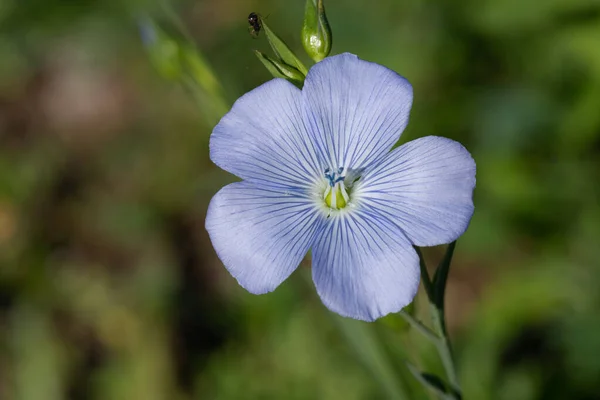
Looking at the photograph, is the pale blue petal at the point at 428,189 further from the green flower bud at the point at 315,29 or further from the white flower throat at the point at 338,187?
the green flower bud at the point at 315,29

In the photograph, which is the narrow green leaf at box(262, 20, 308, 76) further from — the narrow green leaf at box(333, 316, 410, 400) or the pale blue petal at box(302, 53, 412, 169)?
the narrow green leaf at box(333, 316, 410, 400)

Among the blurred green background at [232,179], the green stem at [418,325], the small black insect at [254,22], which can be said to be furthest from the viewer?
the blurred green background at [232,179]

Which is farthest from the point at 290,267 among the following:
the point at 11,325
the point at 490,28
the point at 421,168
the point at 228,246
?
the point at 11,325

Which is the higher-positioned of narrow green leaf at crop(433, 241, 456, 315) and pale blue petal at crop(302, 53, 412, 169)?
pale blue petal at crop(302, 53, 412, 169)

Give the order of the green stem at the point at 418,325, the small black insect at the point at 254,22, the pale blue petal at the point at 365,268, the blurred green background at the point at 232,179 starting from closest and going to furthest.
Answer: the pale blue petal at the point at 365,268 < the green stem at the point at 418,325 < the small black insect at the point at 254,22 < the blurred green background at the point at 232,179

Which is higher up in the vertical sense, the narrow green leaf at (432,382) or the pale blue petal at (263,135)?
the pale blue petal at (263,135)

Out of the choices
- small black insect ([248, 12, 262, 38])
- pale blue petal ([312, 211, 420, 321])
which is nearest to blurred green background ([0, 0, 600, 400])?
small black insect ([248, 12, 262, 38])

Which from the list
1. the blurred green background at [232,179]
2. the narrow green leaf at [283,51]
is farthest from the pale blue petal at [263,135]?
the blurred green background at [232,179]
